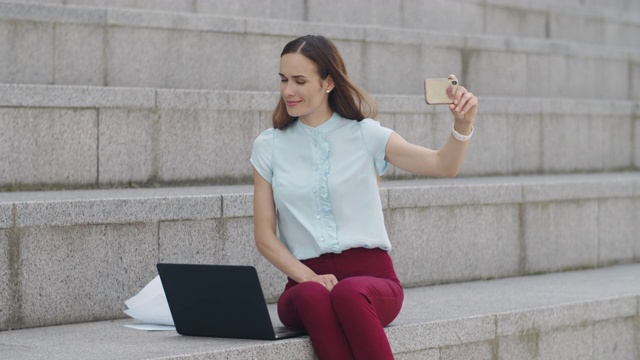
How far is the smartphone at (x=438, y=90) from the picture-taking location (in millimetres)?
4707

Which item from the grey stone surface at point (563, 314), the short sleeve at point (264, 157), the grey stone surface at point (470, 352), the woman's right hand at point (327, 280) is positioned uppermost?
the short sleeve at point (264, 157)

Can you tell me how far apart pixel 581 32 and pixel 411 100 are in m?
4.05

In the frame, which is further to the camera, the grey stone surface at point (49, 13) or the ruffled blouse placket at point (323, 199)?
the grey stone surface at point (49, 13)

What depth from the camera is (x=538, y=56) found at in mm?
10047

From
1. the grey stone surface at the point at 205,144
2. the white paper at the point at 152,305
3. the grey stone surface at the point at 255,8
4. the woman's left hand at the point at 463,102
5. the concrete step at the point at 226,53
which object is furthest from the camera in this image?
the grey stone surface at the point at 255,8

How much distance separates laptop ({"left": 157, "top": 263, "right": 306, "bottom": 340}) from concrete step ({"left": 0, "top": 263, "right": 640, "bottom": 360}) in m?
0.07

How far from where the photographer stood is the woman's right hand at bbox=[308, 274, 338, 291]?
5.02 m

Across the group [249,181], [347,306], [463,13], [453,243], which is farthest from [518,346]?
[463,13]

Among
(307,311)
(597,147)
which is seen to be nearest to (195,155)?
(307,311)

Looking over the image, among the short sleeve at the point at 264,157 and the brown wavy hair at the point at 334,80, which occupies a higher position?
the brown wavy hair at the point at 334,80

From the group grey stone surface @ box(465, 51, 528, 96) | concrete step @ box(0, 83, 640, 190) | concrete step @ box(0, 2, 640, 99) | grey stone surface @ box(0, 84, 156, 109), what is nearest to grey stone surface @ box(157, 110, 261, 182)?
concrete step @ box(0, 83, 640, 190)

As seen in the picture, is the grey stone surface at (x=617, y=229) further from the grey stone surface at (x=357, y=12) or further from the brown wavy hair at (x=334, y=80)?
the brown wavy hair at (x=334, y=80)

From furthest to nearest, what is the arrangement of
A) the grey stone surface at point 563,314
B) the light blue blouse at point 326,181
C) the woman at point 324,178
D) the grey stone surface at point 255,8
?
1. the grey stone surface at point 255,8
2. the grey stone surface at point 563,314
3. the light blue blouse at point 326,181
4. the woman at point 324,178

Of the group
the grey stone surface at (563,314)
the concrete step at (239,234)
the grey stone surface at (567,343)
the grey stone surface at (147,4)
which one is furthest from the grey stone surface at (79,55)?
the grey stone surface at (567,343)
